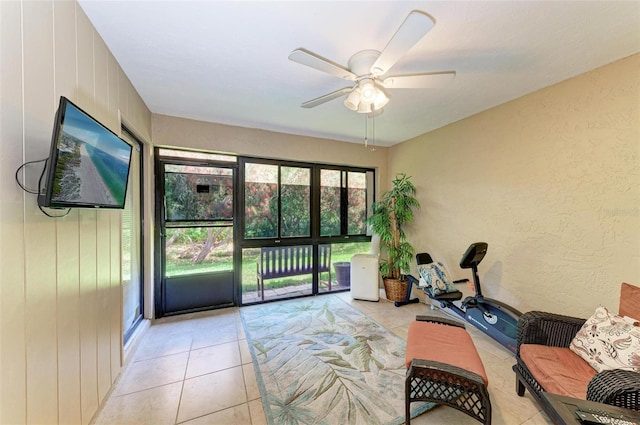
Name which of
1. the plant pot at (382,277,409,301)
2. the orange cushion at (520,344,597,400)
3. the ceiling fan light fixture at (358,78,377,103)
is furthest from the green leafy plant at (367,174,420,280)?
the ceiling fan light fixture at (358,78,377,103)

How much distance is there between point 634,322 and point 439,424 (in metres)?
1.45

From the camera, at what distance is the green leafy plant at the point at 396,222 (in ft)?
12.5

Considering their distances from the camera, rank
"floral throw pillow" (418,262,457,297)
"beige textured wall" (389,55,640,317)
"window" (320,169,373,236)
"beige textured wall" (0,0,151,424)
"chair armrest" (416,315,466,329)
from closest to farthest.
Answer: "beige textured wall" (0,0,151,424), "beige textured wall" (389,55,640,317), "chair armrest" (416,315,466,329), "floral throw pillow" (418,262,457,297), "window" (320,169,373,236)

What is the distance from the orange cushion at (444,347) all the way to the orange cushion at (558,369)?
35 centimetres

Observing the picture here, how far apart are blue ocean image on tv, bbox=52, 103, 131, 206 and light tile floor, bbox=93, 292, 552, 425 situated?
1537 mm

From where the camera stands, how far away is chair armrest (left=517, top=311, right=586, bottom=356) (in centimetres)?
181

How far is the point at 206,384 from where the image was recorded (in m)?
1.97

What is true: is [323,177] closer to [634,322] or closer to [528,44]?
[528,44]

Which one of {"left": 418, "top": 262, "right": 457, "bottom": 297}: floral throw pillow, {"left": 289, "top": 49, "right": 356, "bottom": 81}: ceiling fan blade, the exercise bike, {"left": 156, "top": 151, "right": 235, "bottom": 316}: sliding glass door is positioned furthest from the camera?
{"left": 156, "top": 151, "right": 235, "bottom": 316}: sliding glass door

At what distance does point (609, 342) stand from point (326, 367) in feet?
6.72

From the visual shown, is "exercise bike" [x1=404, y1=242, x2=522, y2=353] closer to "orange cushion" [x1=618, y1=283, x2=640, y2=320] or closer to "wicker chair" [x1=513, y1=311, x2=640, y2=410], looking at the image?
"wicker chair" [x1=513, y1=311, x2=640, y2=410]

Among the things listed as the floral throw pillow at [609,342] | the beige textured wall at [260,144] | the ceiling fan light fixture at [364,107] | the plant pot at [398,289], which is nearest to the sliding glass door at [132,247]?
the beige textured wall at [260,144]

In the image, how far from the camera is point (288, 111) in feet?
9.57

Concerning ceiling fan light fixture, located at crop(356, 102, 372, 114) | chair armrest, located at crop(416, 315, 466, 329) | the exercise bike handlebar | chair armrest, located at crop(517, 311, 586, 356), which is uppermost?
ceiling fan light fixture, located at crop(356, 102, 372, 114)
